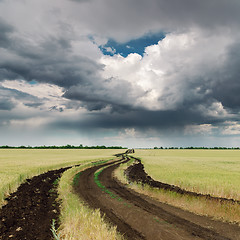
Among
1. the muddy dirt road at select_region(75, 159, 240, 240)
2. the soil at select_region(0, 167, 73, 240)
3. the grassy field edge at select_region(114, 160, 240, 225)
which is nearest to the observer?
the soil at select_region(0, 167, 73, 240)

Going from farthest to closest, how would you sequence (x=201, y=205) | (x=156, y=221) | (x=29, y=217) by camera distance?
(x=201, y=205) → (x=29, y=217) → (x=156, y=221)

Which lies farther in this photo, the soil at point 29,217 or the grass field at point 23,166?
the grass field at point 23,166

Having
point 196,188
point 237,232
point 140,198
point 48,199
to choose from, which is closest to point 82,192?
point 48,199

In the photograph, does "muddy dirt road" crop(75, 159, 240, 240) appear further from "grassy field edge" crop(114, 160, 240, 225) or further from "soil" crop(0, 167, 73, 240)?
"soil" crop(0, 167, 73, 240)

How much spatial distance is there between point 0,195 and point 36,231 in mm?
7354

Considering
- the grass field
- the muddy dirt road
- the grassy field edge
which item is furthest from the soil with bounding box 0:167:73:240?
the grassy field edge

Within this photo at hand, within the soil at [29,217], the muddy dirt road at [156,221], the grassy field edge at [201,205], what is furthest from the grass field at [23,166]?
the grassy field edge at [201,205]

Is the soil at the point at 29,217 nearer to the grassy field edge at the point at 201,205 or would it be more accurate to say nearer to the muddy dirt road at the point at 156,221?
the muddy dirt road at the point at 156,221

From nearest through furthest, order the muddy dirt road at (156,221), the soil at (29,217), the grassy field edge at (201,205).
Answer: the soil at (29,217)
the muddy dirt road at (156,221)
the grassy field edge at (201,205)

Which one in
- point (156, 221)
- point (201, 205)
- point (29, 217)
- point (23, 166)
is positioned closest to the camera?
point (156, 221)

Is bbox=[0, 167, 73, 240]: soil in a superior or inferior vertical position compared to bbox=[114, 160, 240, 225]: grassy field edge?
superior

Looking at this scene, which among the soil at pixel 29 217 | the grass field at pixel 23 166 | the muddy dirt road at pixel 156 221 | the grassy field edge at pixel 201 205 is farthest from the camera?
the grass field at pixel 23 166

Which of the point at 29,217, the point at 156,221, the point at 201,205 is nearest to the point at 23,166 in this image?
the point at 29,217

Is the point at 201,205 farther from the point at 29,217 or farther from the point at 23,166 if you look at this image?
the point at 23,166
